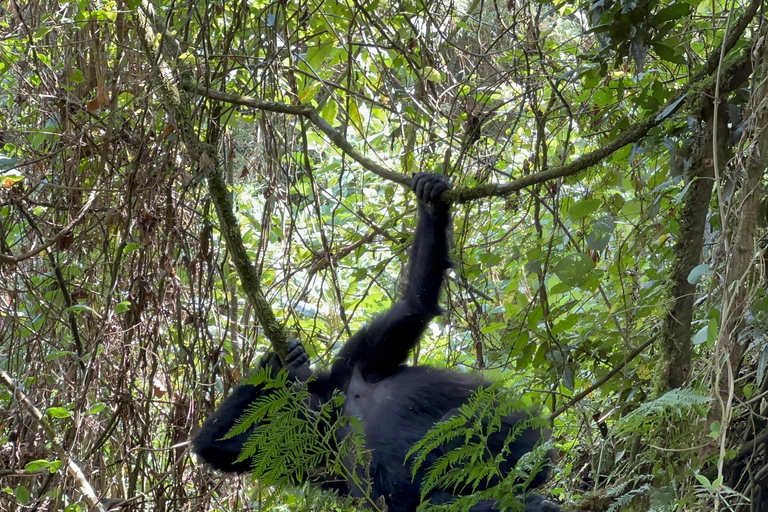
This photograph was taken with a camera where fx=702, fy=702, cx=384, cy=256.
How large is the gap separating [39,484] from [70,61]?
2.17 metres

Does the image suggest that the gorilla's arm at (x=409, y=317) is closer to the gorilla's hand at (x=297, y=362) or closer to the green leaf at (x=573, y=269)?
the gorilla's hand at (x=297, y=362)

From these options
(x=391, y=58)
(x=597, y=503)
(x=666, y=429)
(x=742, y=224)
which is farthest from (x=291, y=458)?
(x=391, y=58)

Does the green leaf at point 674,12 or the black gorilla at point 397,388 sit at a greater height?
the green leaf at point 674,12

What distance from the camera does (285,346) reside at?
274 centimetres

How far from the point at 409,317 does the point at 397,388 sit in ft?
1.09

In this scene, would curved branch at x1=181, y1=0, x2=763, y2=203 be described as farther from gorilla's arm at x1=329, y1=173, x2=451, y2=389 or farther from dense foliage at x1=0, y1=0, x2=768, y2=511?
gorilla's arm at x1=329, y1=173, x2=451, y2=389

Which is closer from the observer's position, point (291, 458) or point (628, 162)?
point (291, 458)

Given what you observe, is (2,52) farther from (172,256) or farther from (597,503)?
(597,503)

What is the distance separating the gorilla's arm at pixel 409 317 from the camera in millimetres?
3150

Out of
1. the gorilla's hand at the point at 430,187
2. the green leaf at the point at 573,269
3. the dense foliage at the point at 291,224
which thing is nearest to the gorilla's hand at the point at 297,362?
the dense foliage at the point at 291,224

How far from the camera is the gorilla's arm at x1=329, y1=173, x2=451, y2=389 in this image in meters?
3.15

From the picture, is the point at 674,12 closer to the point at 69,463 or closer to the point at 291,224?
the point at 291,224

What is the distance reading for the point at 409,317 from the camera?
331 cm

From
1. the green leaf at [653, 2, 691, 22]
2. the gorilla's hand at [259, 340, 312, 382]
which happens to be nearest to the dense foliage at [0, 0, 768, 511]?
the green leaf at [653, 2, 691, 22]
